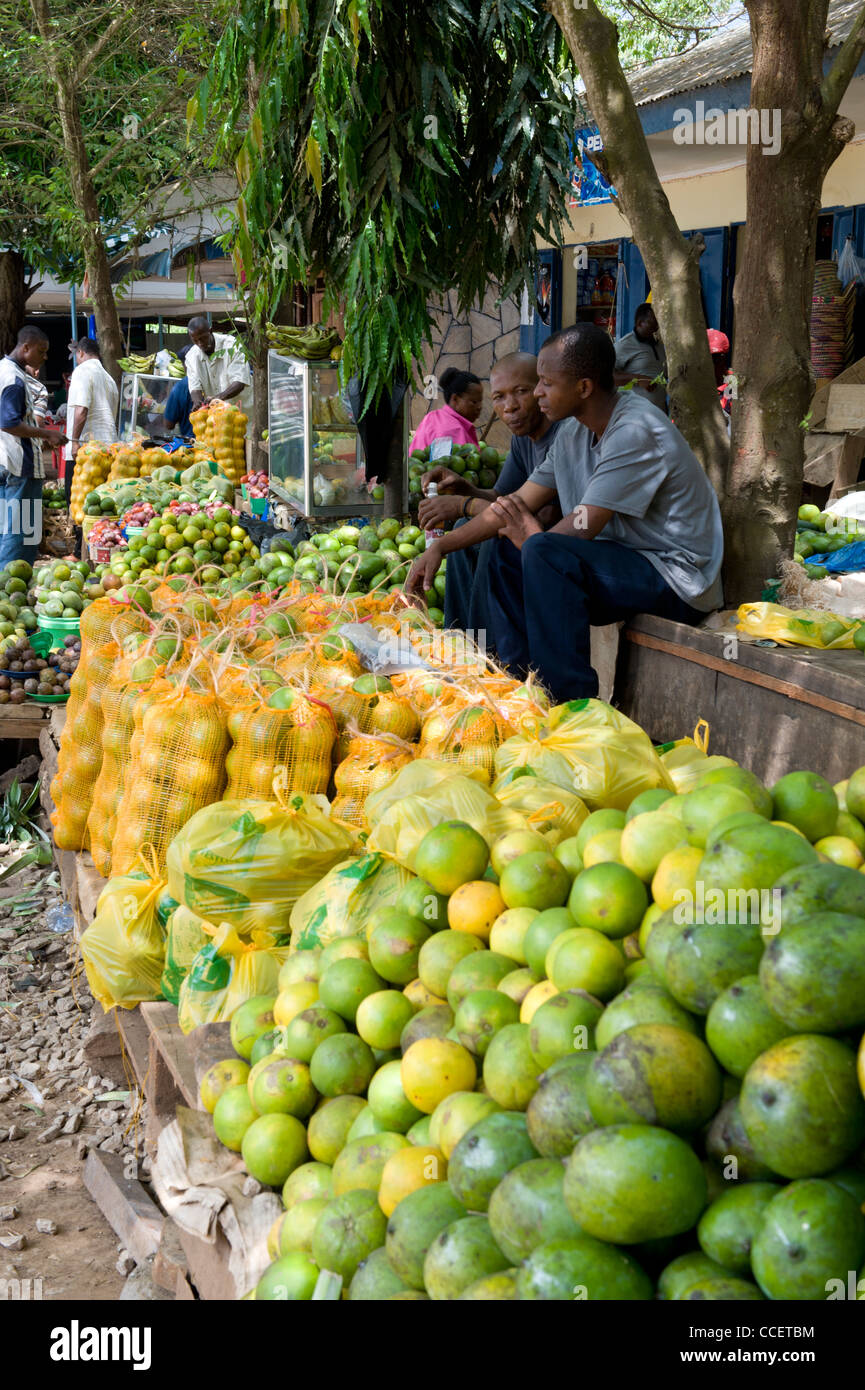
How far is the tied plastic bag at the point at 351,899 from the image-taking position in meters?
2.41

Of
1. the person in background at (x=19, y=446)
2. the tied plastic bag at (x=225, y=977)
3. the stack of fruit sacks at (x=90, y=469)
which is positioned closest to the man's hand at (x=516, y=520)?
the tied plastic bag at (x=225, y=977)

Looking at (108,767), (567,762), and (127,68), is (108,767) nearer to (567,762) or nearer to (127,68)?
(567,762)

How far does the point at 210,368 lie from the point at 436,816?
10.1 m

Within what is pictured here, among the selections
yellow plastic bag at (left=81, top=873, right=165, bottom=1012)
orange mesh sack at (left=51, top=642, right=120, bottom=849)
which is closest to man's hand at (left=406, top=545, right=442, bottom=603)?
orange mesh sack at (left=51, top=642, right=120, bottom=849)

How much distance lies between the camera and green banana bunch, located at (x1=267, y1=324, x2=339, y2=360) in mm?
6730

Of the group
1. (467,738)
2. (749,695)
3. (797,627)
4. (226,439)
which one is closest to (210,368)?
(226,439)

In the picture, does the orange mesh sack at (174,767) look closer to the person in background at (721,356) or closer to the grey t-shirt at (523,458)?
the grey t-shirt at (523,458)

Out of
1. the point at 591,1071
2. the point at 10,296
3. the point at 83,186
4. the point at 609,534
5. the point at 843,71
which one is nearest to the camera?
the point at 591,1071

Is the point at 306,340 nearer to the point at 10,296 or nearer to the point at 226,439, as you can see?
the point at 226,439

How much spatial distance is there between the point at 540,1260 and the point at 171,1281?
1342 millimetres

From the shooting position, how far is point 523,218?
232 inches

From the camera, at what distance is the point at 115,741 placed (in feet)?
12.3

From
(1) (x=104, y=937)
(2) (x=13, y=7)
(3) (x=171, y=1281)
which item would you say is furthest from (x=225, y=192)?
(3) (x=171, y=1281)

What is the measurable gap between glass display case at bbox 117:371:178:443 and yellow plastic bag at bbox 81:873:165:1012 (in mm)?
9969
